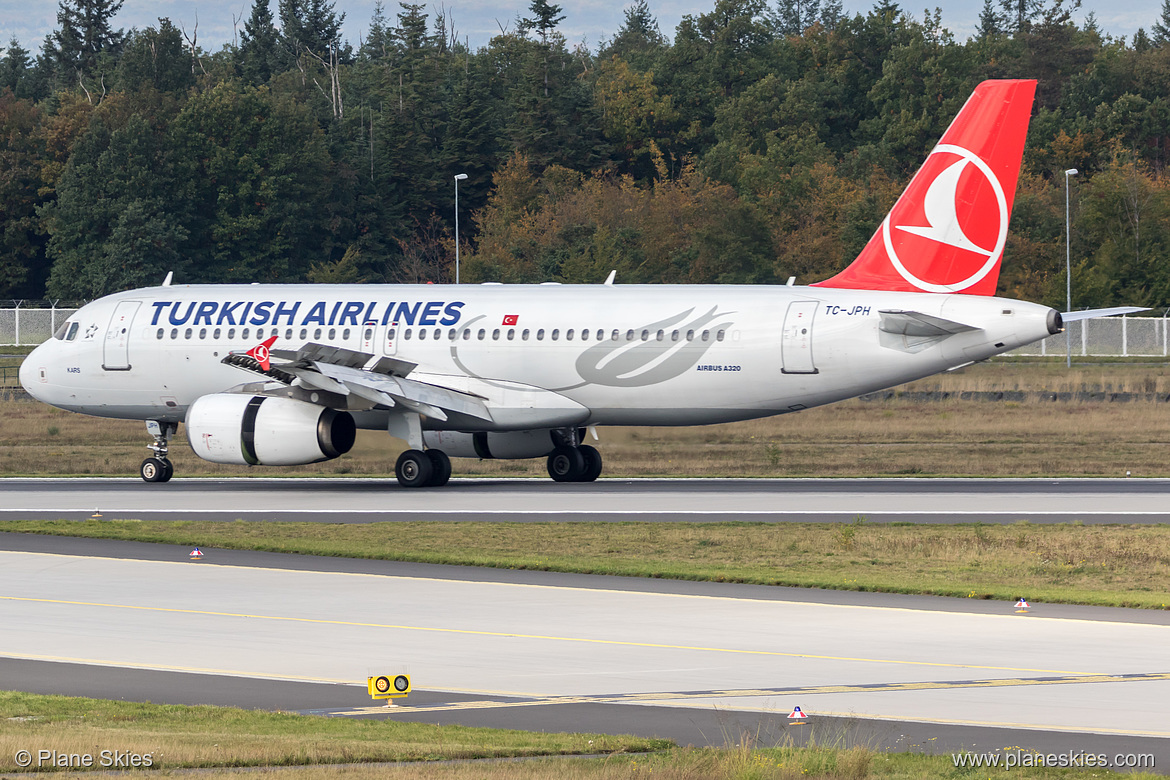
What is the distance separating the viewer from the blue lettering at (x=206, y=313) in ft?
120

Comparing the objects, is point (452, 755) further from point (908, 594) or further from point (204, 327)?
point (204, 327)

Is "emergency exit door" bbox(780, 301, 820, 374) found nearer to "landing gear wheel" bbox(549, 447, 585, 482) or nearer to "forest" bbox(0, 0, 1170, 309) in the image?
"landing gear wheel" bbox(549, 447, 585, 482)

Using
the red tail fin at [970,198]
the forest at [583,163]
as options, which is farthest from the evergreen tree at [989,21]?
the red tail fin at [970,198]

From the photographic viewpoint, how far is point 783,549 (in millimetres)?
23234

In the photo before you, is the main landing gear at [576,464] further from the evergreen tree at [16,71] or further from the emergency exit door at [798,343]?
the evergreen tree at [16,71]

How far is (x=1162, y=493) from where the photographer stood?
30.8 m

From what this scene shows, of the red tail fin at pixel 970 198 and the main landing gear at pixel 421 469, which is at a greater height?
the red tail fin at pixel 970 198

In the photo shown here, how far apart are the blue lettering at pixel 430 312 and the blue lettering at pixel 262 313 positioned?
3686 millimetres

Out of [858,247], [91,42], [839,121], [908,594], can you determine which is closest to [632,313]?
[908,594]

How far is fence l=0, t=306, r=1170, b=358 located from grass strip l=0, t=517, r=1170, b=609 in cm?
6099

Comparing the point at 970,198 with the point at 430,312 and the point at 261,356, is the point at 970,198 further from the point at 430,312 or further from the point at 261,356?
the point at 261,356

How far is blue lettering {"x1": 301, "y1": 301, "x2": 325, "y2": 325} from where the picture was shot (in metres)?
35.6

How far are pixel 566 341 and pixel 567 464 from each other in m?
3.03

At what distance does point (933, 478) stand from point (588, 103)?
265 feet
